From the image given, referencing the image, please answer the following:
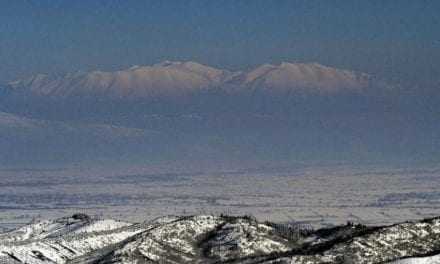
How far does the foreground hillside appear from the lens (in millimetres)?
86688

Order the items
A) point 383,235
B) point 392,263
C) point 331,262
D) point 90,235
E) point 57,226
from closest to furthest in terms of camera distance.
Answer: point 392,263
point 331,262
point 383,235
point 90,235
point 57,226

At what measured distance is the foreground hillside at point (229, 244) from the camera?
284 feet

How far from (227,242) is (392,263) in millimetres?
20263

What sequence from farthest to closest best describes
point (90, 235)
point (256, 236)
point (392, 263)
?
point (90, 235) < point (256, 236) < point (392, 263)

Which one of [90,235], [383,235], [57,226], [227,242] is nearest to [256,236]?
[227,242]

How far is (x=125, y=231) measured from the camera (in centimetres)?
10850

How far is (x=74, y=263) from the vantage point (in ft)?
315

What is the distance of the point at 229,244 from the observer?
95.1m

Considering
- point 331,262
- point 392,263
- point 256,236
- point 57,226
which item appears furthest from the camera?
point 57,226

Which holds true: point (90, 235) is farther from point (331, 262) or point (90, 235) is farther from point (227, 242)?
point (331, 262)

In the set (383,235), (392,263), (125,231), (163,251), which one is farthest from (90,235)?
(392,263)

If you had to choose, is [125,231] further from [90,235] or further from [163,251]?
[163,251]

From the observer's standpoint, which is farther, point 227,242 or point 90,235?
point 90,235

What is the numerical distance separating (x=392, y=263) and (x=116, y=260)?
77.3 ft
